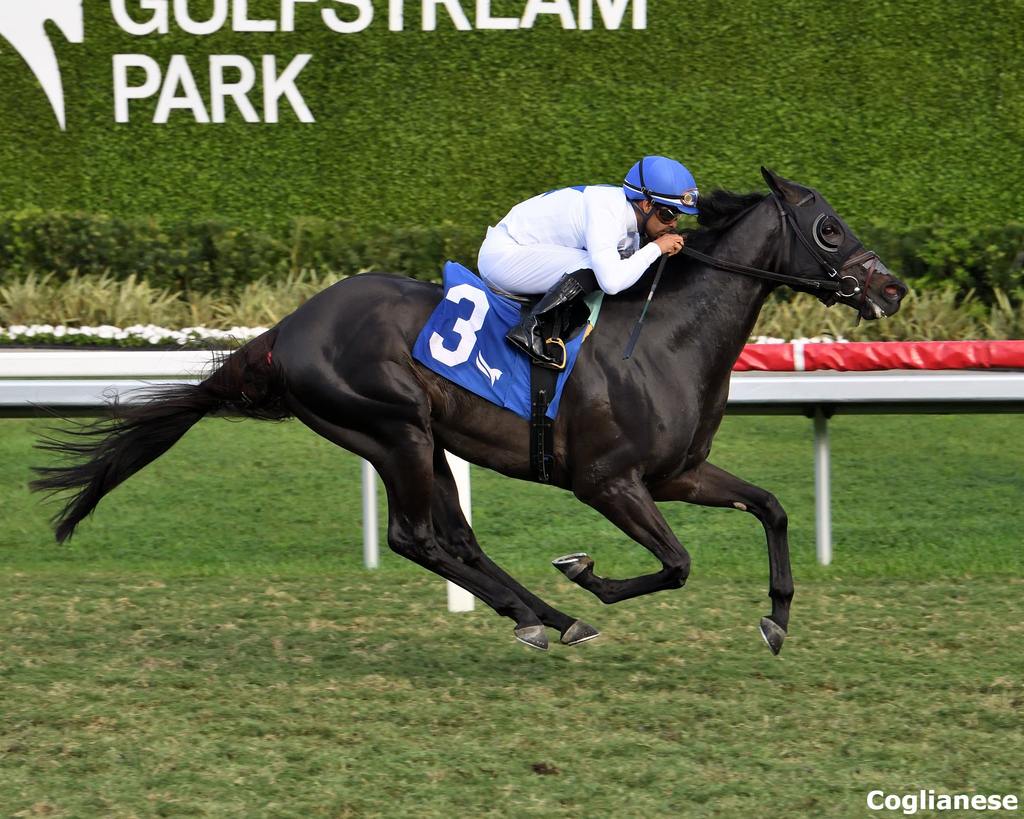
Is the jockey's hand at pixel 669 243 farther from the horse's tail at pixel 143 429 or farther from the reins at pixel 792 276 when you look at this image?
the horse's tail at pixel 143 429

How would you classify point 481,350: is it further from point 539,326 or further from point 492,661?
point 492,661

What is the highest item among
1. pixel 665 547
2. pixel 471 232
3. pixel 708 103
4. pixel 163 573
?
pixel 708 103

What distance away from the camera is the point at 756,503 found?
16.4 ft

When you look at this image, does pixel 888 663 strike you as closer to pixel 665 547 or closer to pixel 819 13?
pixel 665 547

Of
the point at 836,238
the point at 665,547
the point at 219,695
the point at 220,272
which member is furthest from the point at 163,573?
the point at 220,272

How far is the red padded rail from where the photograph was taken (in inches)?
255

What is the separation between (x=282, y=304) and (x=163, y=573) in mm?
3501

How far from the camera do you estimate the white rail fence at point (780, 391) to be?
652 centimetres

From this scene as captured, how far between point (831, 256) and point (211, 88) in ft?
22.8

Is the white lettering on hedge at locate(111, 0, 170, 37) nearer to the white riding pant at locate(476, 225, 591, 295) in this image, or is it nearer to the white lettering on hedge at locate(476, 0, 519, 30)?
the white lettering on hedge at locate(476, 0, 519, 30)

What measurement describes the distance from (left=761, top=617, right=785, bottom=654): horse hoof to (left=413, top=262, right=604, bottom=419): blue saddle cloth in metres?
0.94

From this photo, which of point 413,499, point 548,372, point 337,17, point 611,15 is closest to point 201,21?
A: point 337,17

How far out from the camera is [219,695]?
4809mm

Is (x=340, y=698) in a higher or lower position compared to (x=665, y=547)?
lower
